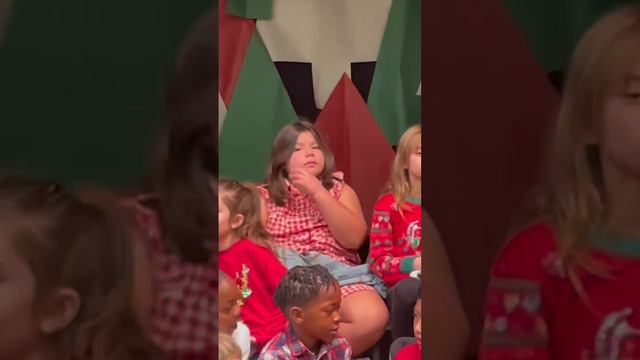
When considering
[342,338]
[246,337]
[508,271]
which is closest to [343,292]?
Result: [342,338]

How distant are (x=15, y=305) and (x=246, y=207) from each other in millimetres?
1191

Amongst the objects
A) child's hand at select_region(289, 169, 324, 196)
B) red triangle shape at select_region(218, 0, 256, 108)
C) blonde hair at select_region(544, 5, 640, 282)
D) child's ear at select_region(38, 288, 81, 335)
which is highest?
red triangle shape at select_region(218, 0, 256, 108)

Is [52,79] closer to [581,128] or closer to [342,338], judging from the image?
[581,128]

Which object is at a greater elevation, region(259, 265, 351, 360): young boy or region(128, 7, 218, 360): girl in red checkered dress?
region(128, 7, 218, 360): girl in red checkered dress

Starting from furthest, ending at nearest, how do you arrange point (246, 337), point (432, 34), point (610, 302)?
point (246, 337), point (432, 34), point (610, 302)

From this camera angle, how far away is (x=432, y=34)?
129 centimetres

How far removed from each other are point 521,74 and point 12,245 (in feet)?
2.82

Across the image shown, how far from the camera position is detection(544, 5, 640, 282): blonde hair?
1197 millimetres

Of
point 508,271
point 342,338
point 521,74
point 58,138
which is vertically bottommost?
point 342,338

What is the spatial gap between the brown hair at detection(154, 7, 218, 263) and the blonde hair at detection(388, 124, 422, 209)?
1160 millimetres

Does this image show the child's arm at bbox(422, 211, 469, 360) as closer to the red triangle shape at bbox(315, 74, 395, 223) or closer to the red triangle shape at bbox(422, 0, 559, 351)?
the red triangle shape at bbox(422, 0, 559, 351)

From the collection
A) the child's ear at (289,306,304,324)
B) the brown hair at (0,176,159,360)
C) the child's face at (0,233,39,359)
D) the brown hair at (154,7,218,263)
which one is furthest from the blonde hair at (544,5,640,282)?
the child's ear at (289,306,304,324)

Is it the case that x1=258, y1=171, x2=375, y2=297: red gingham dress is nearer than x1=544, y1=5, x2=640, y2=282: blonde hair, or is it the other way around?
x1=544, y1=5, x2=640, y2=282: blonde hair

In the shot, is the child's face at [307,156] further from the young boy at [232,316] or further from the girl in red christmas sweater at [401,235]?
the young boy at [232,316]
